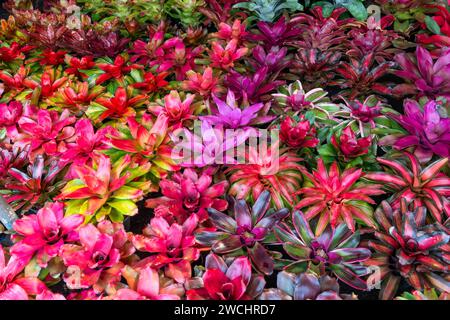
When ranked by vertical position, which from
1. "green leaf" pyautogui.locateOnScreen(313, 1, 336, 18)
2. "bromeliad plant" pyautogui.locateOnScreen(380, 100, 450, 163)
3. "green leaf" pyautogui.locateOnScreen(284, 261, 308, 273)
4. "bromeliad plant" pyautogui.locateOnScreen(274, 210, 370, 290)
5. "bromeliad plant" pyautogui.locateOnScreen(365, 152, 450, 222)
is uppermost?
"green leaf" pyautogui.locateOnScreen(313, 1, 336, 18)

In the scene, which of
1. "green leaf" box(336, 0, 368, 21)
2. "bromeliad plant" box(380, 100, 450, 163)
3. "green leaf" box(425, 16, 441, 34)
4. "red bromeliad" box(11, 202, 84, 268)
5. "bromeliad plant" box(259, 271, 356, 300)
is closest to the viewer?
"bromeliad plant" box(259, 271, 356, 300)

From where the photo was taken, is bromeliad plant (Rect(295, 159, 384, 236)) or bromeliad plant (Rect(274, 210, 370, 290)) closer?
bromeliad plant (Rect(274, 210, 370, 290))

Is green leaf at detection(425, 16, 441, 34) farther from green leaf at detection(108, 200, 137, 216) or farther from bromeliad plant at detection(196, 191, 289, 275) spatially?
green leaf at detection(108, 200, 137, 216)

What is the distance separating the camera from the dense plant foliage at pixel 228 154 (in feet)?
3.72

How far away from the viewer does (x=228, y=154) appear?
4.60 feet

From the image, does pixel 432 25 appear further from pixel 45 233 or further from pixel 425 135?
pixel 45 233

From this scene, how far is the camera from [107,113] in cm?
164

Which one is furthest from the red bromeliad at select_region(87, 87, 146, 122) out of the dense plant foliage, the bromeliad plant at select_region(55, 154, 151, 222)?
the bromeliad plant at select_region(55, 154, 151, 222)

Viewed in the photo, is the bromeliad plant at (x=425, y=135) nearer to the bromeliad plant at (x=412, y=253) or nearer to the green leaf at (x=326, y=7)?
the bromeliad plant at (x=412, y=253)

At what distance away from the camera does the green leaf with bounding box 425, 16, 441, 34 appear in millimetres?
1928

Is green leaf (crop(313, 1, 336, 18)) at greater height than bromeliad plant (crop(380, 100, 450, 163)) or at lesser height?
greater

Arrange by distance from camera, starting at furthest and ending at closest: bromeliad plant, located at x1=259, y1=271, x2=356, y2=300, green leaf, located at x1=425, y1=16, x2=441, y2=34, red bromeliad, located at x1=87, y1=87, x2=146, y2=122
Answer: green leaf, located at x1=425, y1=16, x2=441, y2=34 < red bromeliad, located at x1=87, y1=87, x2=146, y2=122 < bromeliad plant, located at x1=259, y1=271, x2=356, y2=300

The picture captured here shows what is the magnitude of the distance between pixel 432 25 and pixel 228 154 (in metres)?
1.26

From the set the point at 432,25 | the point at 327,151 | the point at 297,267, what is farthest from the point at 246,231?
the point at 432,25
